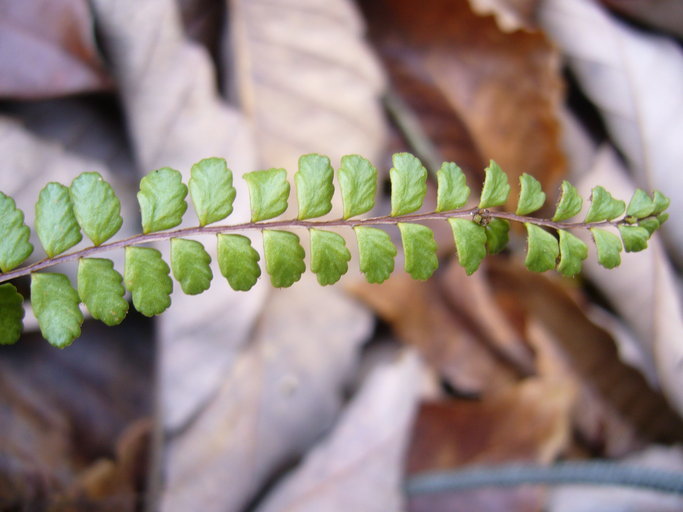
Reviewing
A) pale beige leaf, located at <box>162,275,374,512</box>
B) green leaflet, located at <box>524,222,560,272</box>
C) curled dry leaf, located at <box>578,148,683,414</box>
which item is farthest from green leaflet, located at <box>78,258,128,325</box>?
curled dry leaf, located at <box>578,148,683,414</box>

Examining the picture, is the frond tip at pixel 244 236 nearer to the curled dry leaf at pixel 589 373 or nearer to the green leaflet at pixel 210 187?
the green leaflet at pixel 210 187

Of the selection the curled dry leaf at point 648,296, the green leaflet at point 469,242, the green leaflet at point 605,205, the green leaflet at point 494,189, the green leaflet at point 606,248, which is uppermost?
the green leaflet at point 494,189

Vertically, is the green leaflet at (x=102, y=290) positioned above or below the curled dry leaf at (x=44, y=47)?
below

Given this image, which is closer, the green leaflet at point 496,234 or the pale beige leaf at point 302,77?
the green leaflet at point 496,234

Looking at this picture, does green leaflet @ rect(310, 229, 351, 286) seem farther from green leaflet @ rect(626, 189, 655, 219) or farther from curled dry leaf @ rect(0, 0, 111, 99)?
curled dry leaf @ rect(0, 0, 111, 99)

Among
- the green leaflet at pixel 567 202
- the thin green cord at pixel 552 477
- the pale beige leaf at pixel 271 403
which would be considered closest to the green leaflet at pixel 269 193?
the green leaflet at pixel 567 202

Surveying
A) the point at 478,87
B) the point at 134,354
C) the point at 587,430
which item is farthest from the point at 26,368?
the point at 587,430

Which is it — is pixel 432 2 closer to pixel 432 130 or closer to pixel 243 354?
pixel 432 130
